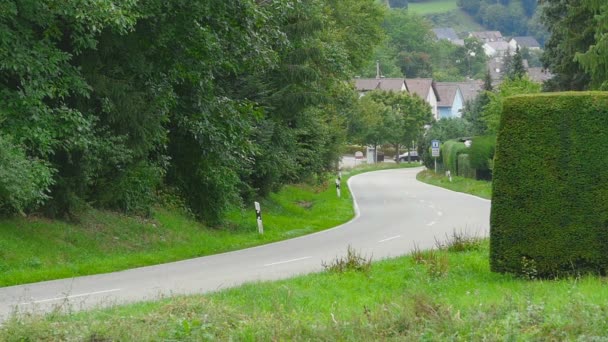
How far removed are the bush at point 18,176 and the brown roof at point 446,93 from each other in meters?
140

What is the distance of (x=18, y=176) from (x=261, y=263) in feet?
17.3

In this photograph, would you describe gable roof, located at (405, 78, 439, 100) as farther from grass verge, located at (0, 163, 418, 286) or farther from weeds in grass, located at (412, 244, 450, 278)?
weeds in grass, located at (412, 244, 450, 278)

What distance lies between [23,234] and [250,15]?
6525 millimetres

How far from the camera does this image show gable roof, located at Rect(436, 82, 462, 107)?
155375 millimetres

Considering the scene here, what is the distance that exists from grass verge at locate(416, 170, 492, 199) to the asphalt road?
37.7ft

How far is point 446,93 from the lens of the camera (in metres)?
157

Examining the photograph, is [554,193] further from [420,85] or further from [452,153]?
[420,85]

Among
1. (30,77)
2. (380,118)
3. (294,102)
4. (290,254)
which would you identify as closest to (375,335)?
(30,77)

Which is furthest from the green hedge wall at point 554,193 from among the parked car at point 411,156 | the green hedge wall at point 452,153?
the parked car at point 411,156

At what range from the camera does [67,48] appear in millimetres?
20641

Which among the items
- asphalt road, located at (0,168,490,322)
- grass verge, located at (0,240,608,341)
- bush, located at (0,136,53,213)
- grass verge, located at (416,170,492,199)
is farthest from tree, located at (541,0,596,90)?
grass verge, located at (0,240,608,341)

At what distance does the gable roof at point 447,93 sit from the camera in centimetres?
15538

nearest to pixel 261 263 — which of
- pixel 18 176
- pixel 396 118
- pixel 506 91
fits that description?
pixel 18 176

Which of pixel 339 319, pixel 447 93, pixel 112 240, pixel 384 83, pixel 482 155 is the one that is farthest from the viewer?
pixel 447 93
